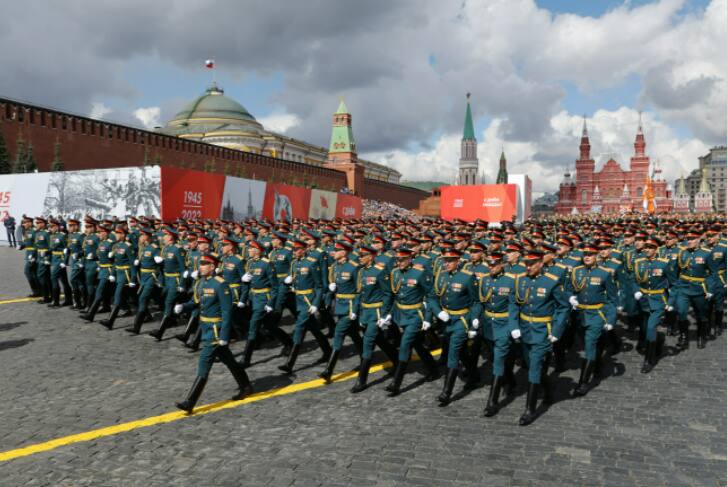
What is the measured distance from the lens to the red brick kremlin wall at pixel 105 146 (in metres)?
36.6

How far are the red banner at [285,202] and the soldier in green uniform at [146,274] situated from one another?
19445 millimetres

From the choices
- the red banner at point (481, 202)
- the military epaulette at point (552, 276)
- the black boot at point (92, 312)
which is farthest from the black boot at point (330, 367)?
the red banner at point (481, 202)

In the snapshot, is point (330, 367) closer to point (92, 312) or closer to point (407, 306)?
point (407, 306)

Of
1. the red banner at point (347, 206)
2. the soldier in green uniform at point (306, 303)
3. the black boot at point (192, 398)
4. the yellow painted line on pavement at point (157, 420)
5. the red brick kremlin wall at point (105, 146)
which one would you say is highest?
the red brick kremlin wall at point (105, 146)

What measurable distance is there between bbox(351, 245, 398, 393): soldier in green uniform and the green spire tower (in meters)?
190

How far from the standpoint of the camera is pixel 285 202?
33688 millimetres

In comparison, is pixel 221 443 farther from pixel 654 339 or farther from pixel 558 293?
pixel 654 339

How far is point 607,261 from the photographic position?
27.3ft

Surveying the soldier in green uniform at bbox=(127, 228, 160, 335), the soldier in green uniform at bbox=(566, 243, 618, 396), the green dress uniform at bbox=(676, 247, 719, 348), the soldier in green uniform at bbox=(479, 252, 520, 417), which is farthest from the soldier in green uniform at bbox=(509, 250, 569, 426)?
the soldier in green uniform at bbox=(127, 228, 160, 335)

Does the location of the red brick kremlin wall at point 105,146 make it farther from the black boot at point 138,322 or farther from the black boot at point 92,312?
the black boot at point 138,322

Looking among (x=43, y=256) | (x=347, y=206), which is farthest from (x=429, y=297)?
(x=347, y=206)

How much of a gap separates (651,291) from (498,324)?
3.42 m

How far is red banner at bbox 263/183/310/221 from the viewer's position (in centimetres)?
3148

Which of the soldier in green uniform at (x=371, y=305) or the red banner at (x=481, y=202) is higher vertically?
the red banner at (x=481, y=202)
